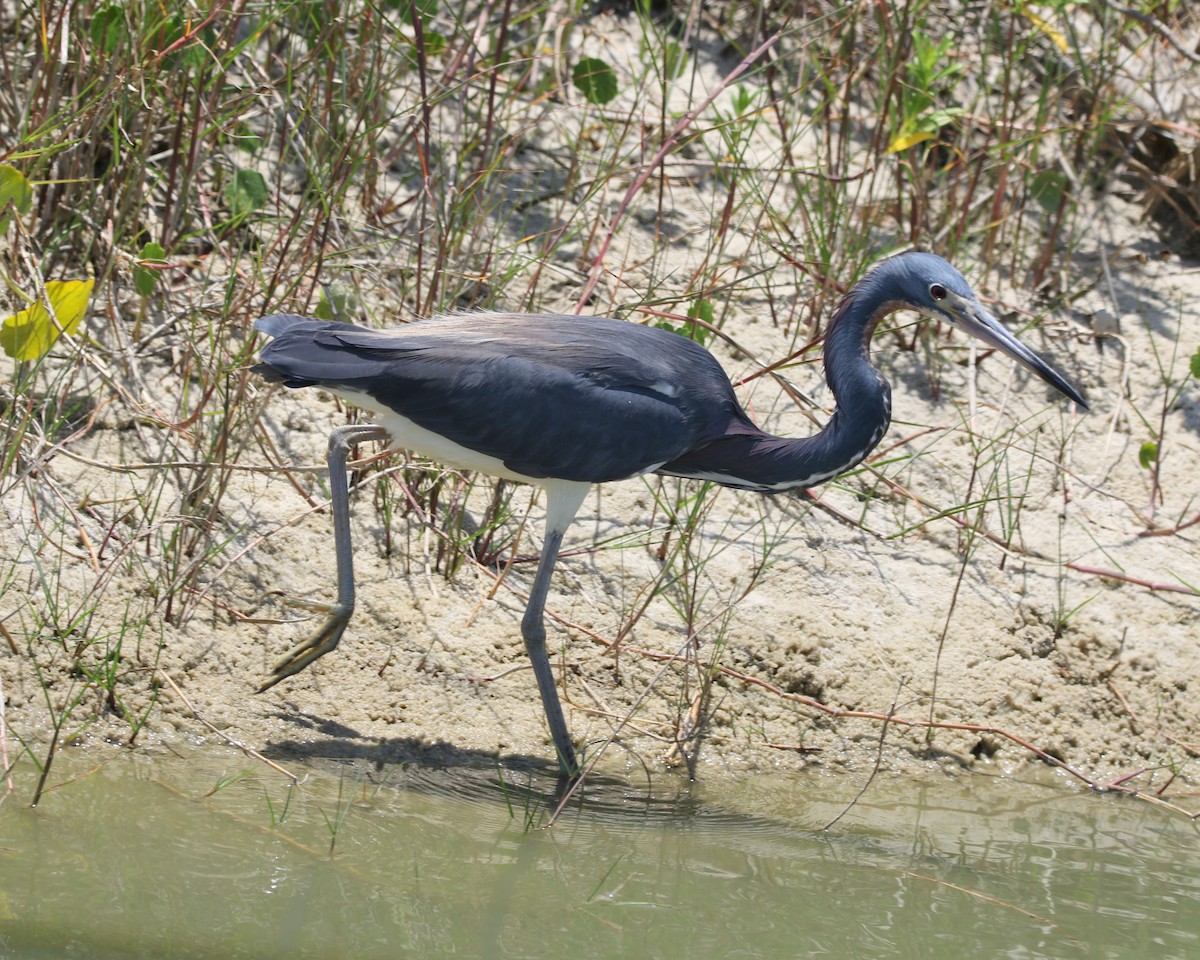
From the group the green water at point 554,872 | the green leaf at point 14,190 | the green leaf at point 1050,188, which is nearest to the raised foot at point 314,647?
the green water at point 554,872

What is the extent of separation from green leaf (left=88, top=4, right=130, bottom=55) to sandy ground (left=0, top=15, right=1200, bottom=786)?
Answer: 3.77ft

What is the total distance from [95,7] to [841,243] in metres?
2.99

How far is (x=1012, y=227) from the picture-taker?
259 inches

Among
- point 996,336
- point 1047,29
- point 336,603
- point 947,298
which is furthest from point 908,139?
point 336,603

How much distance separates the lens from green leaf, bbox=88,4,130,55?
478 cm

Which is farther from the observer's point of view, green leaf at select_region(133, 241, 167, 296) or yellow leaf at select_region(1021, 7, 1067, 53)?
yellow leaf at select_region(1021, 7, 1067, 53)

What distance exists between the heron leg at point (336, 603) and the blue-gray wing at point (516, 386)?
0.25m

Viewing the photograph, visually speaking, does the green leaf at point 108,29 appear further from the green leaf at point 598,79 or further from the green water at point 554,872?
the green water at point 554,872

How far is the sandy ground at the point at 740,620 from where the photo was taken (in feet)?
13.9

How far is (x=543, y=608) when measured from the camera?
4.23 metres

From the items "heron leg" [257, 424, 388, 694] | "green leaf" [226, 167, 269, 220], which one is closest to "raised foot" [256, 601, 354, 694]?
"heron leg" [257, 424, 388, 694]

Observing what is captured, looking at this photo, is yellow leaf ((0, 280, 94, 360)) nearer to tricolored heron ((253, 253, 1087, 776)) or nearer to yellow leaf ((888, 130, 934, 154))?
tricolored heron ((253, 253, 1087, 776))

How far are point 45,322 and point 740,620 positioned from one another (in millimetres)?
2305

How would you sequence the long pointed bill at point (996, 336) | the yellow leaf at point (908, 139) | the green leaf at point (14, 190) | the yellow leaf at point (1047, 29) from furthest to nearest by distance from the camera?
1. the yellow leaf at point (1047, 29)
2. the yellow leaf at point (908, 139)
3. the long pointed bill at point (996, 336)
4. the green leaf at point (14, 190)
